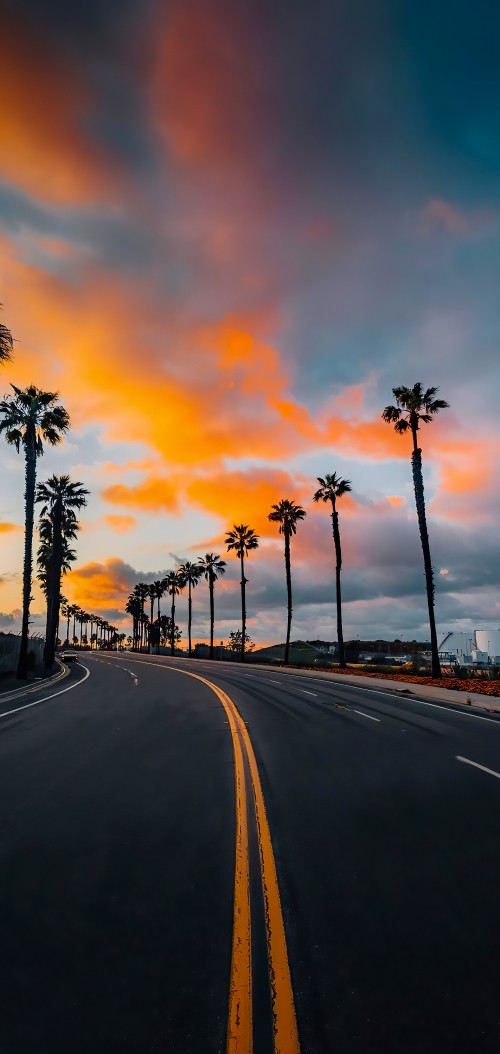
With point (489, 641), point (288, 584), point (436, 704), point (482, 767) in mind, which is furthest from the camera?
point (489, 641)

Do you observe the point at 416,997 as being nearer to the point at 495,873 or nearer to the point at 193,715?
the point at 495,873

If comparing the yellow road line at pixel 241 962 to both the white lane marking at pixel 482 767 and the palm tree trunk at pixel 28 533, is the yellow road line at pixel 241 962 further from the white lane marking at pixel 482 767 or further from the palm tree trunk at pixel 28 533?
the palm tree trunk at pixel 28 533

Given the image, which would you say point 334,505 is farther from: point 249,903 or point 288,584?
point 249,903

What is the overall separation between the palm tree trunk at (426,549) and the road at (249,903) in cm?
2230

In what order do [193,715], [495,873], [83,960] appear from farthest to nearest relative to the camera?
[193,715] < [495,873] < [83,960]

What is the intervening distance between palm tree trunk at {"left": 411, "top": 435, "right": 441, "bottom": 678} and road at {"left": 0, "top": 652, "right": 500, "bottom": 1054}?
22295mm

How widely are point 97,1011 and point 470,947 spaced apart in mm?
2582

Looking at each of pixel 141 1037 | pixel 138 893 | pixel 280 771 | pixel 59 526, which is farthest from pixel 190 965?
pixel 59 526

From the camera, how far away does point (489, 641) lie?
81.1m

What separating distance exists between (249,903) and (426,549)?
3070cm

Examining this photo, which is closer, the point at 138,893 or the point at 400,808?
the point at 138,893

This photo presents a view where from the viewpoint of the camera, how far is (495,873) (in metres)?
5.03

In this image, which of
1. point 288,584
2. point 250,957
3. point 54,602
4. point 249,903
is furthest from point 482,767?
point 288,584

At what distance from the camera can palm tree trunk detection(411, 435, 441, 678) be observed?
30764 millimetres
